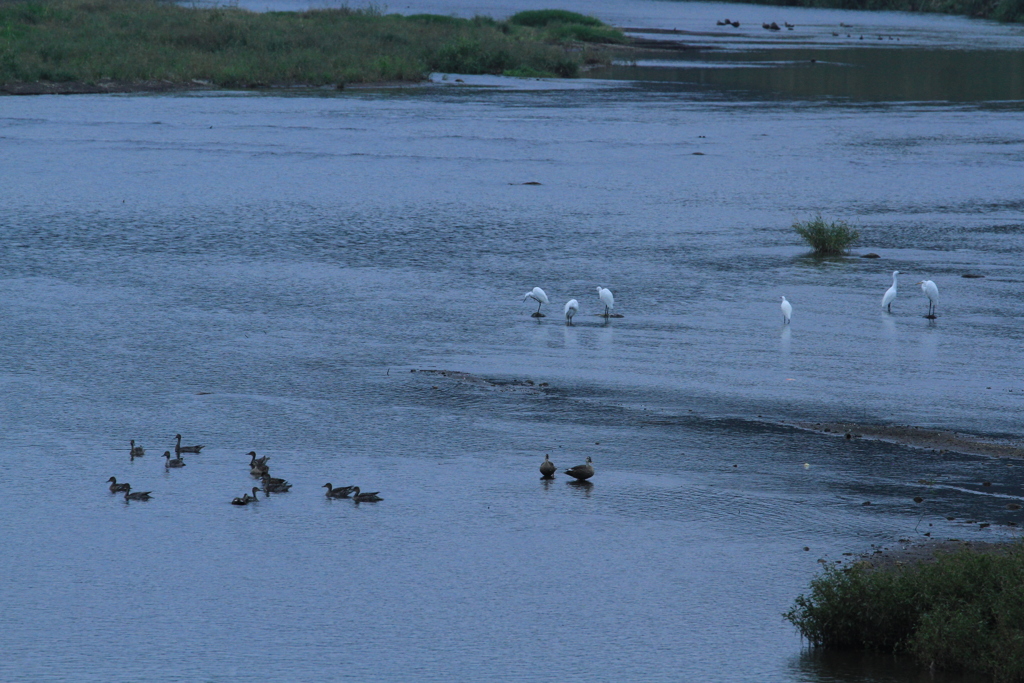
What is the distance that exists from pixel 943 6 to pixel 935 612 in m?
133

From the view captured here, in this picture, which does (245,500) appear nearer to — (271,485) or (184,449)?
(271,485)

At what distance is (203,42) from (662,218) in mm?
41725

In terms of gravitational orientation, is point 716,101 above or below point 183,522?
above

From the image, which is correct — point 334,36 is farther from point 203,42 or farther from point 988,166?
point 988,166

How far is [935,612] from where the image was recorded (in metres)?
9.09

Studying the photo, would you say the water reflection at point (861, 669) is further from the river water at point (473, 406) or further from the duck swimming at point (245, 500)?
the duck swimming at point (245, 500)

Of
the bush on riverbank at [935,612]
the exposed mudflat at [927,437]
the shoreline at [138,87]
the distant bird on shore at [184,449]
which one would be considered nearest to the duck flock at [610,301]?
the exposed mudflat at [927,437]

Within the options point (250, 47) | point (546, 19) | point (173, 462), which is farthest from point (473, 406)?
point (546, 19)

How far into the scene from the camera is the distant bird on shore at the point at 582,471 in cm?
1260

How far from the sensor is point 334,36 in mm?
68312

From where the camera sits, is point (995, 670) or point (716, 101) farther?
point (716, 101)

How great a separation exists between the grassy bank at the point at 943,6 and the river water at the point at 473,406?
90153 millimetres

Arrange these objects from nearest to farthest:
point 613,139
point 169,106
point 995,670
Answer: point 995,670 < point 613,139 < point 169,106

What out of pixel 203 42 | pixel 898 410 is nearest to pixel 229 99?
pixel 203 42
